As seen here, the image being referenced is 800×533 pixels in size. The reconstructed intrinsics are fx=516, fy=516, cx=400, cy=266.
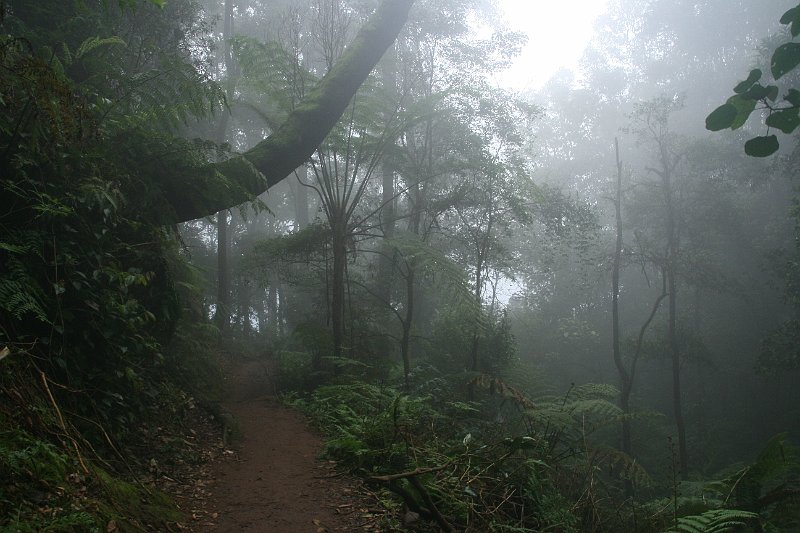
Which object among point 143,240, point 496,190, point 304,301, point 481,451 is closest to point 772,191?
point 496,190

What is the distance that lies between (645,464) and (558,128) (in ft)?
71.8

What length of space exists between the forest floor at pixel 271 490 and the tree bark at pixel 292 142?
7.57 ft

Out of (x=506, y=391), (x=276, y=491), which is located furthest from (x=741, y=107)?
(x=506, y=391)

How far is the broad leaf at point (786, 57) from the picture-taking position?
1.56m

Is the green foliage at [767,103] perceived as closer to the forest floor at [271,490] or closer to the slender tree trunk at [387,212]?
the forest floor at [271,490]

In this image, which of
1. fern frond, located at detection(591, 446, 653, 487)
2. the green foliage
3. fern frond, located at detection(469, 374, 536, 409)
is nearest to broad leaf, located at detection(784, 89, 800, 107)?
the green foliage

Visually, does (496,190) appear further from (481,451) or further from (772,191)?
(772,191)

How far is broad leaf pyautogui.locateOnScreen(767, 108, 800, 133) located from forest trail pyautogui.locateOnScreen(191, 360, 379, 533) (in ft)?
9.65

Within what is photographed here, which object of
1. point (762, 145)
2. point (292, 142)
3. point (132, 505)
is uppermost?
point (292, 142)

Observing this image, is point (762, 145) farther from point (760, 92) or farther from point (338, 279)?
point (338, 279)

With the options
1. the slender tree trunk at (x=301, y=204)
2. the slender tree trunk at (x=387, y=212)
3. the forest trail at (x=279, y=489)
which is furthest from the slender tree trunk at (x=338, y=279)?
the slender tree trunk at (x=301, y=204)

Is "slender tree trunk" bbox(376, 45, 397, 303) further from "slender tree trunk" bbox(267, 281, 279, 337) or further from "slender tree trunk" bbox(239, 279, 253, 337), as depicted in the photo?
"slender tree trunk" bbox(267, 281, 279, 337)

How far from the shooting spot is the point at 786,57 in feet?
5.16

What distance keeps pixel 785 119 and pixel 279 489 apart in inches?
146
